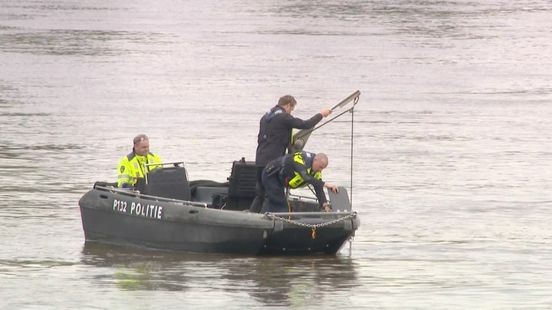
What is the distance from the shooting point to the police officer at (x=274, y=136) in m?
20.4

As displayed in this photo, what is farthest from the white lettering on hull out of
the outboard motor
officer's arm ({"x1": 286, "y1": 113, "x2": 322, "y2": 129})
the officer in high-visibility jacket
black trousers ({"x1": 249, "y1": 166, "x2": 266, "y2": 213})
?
officer's arm ({"x1": 286, "y1": 113, "x2": 322, "y2": 129})

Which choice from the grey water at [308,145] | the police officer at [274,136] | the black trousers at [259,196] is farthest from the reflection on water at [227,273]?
the police officer at [274,136]

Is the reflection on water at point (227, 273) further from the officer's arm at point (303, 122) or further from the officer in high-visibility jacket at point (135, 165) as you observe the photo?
the officer's arm at point (303, 122)

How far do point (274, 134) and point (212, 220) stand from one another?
139 centimetres

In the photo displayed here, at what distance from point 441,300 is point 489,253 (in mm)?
3510

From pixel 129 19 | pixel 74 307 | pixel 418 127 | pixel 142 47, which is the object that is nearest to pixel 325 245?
pixel 74 307

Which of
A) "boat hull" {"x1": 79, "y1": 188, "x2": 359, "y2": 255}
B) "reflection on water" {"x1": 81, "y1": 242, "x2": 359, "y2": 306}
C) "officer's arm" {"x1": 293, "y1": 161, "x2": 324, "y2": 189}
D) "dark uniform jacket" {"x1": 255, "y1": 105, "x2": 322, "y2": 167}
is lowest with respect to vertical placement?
"reflection on water" {"x1": 81, "y1": 242, "x2": 359, "y2": 306}

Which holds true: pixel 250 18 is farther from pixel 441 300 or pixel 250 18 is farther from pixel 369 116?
pixel 441 300

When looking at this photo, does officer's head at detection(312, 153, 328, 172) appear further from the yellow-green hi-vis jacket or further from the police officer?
the yellow-green hi-vis jacket

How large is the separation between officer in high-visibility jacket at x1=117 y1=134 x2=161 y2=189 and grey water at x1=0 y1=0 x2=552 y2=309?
2.80 ft

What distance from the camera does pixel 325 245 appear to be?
66.7 feet

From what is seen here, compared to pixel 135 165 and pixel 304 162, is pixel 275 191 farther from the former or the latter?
pixel 135 165

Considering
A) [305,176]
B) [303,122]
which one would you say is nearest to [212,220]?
[305,176]

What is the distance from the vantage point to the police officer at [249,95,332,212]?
20422 mm
